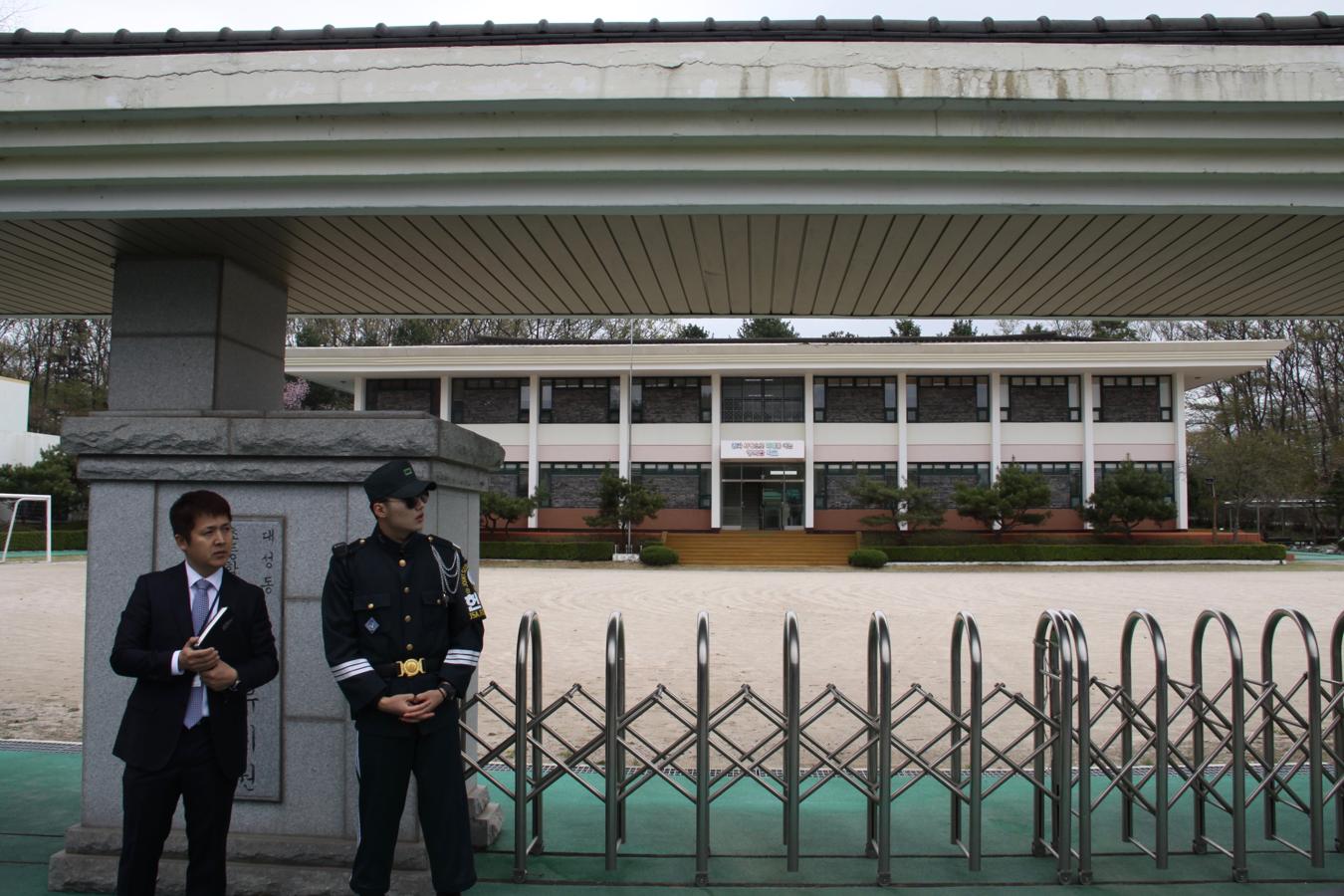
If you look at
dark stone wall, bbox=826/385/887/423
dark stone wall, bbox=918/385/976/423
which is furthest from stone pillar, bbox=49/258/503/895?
dark stone wall, bbox=918/385/976/423

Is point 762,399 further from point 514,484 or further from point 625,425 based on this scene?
point 514,484

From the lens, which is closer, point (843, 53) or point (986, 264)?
point (843, 53)

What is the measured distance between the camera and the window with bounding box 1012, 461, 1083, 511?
3891 centimetres

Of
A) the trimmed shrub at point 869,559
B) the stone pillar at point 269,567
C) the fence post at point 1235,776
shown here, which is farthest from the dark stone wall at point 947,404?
the stone pillar at point 269,567

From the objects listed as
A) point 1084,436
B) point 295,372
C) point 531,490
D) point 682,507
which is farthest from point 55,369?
point 1084,436

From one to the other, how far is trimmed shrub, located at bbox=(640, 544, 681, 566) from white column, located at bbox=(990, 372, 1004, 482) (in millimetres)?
14437

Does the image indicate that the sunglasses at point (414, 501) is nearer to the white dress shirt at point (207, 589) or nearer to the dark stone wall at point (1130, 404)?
the white dress shirt at point (207, 589)

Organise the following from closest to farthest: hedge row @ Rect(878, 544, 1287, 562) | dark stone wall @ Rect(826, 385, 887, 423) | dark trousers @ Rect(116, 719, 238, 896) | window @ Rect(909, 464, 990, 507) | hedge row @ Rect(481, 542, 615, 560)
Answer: dark trousers @ Rect(116, 719, 238, 896) → hedge row @ Rect(878, 544, 1287, 562) → hedge row @ Rect(481, 542, 615, 560) → window @ Rect(909, 464, 990, 507) → dark stone wall @ Rect(826, 385, 887, 423)

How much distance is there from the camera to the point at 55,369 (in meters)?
50.9

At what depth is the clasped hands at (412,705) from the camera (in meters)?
3.58

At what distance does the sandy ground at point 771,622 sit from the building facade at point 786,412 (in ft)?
30.9

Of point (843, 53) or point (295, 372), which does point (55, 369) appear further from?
point (843, 53)

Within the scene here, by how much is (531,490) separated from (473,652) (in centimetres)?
3601

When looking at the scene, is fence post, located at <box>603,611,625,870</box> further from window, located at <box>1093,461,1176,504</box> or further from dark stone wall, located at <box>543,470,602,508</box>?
window, located at <box>1093,461,1176,504</box>
